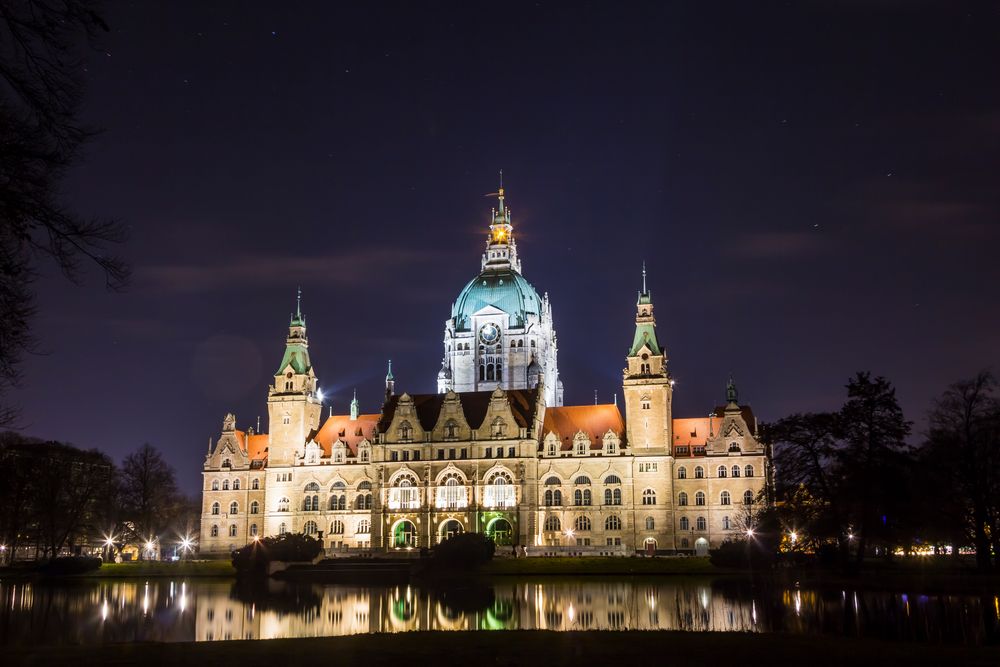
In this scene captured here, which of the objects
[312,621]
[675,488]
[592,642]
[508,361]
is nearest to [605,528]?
[675,488]

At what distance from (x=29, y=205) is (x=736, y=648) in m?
17.4

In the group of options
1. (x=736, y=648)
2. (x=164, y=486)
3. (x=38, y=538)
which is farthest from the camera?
(x=164, y=486)

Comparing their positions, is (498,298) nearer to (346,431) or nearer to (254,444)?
(346,431)

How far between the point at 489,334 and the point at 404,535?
3800cm

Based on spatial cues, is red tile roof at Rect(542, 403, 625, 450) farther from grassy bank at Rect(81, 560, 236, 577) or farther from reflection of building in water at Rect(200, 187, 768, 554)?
grassy bank at Rect(81, 560, 236, 577)

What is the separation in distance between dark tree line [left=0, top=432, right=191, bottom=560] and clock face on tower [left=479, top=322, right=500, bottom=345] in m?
43.0

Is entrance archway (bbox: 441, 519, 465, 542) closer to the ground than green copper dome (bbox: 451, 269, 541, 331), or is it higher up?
closer to the ground

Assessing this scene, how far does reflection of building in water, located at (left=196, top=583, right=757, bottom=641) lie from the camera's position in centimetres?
3278

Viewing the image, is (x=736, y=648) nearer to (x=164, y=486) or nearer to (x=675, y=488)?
(x=675, y=488)

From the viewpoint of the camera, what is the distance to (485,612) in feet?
128

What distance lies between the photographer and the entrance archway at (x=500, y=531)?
96688 millimetres

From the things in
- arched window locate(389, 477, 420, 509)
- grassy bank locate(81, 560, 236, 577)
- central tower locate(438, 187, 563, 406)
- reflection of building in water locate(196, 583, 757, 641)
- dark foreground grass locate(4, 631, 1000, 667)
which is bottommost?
grassy bank locate(81, 560, 236, 577)

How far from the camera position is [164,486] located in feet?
390

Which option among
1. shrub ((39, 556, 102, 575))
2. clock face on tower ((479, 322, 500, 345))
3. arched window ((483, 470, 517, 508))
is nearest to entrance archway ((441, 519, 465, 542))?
arched window ((483, 470, 517, 508))
